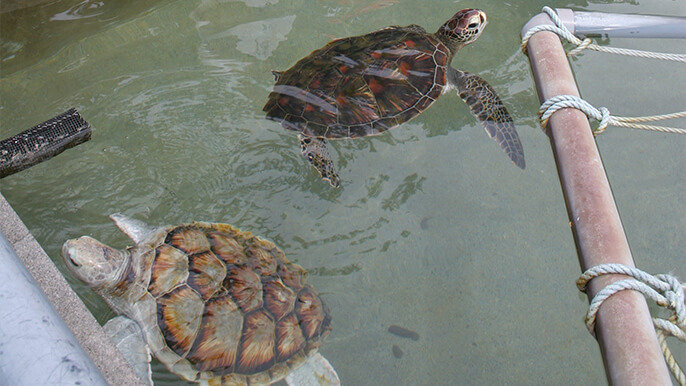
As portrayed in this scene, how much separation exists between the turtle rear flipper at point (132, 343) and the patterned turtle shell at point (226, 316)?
0.19 feet

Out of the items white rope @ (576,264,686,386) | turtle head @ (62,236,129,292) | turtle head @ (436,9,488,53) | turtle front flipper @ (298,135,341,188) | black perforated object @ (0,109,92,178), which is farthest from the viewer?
turtle head @ (436,9,488,53)

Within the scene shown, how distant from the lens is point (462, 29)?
11.1 ft

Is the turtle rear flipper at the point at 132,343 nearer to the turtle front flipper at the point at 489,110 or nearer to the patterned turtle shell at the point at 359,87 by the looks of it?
the patterned turtle shell at the point at 359,87

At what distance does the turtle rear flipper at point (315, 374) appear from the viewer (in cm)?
228

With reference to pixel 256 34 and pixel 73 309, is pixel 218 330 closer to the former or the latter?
pixel 73 309

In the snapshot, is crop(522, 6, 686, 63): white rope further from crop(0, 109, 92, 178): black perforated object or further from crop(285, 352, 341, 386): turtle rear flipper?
crop(0, 109, 92, 178): black perforated object

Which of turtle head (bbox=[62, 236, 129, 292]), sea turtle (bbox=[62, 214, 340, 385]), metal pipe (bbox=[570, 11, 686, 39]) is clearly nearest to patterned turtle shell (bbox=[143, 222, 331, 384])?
sea turtle (bbox=[62, 214, 340, 385])

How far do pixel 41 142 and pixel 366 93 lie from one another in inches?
73.4

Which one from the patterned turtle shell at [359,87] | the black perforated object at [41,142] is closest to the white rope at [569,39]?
the patterned turtle shell at [359,87]

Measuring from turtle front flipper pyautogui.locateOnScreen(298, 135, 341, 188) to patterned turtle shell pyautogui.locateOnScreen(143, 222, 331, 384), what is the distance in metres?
0.80

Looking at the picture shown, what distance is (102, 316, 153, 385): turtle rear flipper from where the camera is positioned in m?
2.15

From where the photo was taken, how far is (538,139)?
3.25 m

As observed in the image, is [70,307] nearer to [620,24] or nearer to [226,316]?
[226,316]

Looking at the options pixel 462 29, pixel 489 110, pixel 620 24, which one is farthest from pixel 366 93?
pixel 620 24
